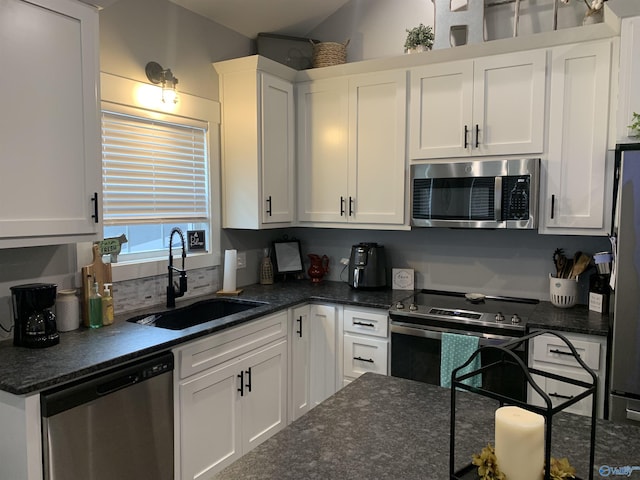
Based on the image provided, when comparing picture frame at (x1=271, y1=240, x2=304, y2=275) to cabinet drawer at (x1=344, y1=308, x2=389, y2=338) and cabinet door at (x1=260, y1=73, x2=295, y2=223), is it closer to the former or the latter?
cabinet door at (x1=260, y1=73, x2=295, y2=223)

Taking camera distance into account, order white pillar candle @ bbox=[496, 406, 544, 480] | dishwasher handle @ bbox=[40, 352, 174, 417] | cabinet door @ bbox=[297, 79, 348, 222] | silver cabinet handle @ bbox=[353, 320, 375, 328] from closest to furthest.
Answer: white pillar candle @ bbox=[496, 406, 544, 480]
dishwasher handle @ bbox=[40, 352, 174, 417]
silver cabinet handle @ bbox=[353, 320, 375, 328]
cabinet door @ bbox=[297, 79, 348, 222]

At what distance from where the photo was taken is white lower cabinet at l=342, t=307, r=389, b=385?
2.97 meters

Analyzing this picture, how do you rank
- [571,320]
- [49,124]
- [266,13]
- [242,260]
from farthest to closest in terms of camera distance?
1. [242,260]
2. [266,13]
3. [571,320]
4. [49,124]

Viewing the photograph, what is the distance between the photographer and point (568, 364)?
7.99 feet

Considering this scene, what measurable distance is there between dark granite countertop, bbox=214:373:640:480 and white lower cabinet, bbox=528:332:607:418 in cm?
114

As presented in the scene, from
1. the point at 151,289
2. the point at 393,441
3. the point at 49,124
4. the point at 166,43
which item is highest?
the point at 166,43

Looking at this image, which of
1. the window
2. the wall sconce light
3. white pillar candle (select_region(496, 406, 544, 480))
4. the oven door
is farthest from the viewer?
the wall sconce light

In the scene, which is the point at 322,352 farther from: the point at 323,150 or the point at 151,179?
the point at 151,179

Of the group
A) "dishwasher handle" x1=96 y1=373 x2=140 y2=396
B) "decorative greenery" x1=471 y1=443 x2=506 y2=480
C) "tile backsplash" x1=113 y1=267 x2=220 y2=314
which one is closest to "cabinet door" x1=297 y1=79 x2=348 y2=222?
"tile backsplash" x1=113 y1=267 x2=220 y2=314

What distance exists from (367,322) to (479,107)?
57.1 inches

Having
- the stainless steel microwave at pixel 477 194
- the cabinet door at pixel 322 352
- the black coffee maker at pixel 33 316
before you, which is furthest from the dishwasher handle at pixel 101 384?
the stainless steel microwave at pixel 477 194

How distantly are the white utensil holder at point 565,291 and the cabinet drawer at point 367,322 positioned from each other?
987 mm

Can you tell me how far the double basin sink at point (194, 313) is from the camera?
2.70 meters

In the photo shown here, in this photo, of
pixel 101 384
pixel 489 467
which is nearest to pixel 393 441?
pixel 489 467
